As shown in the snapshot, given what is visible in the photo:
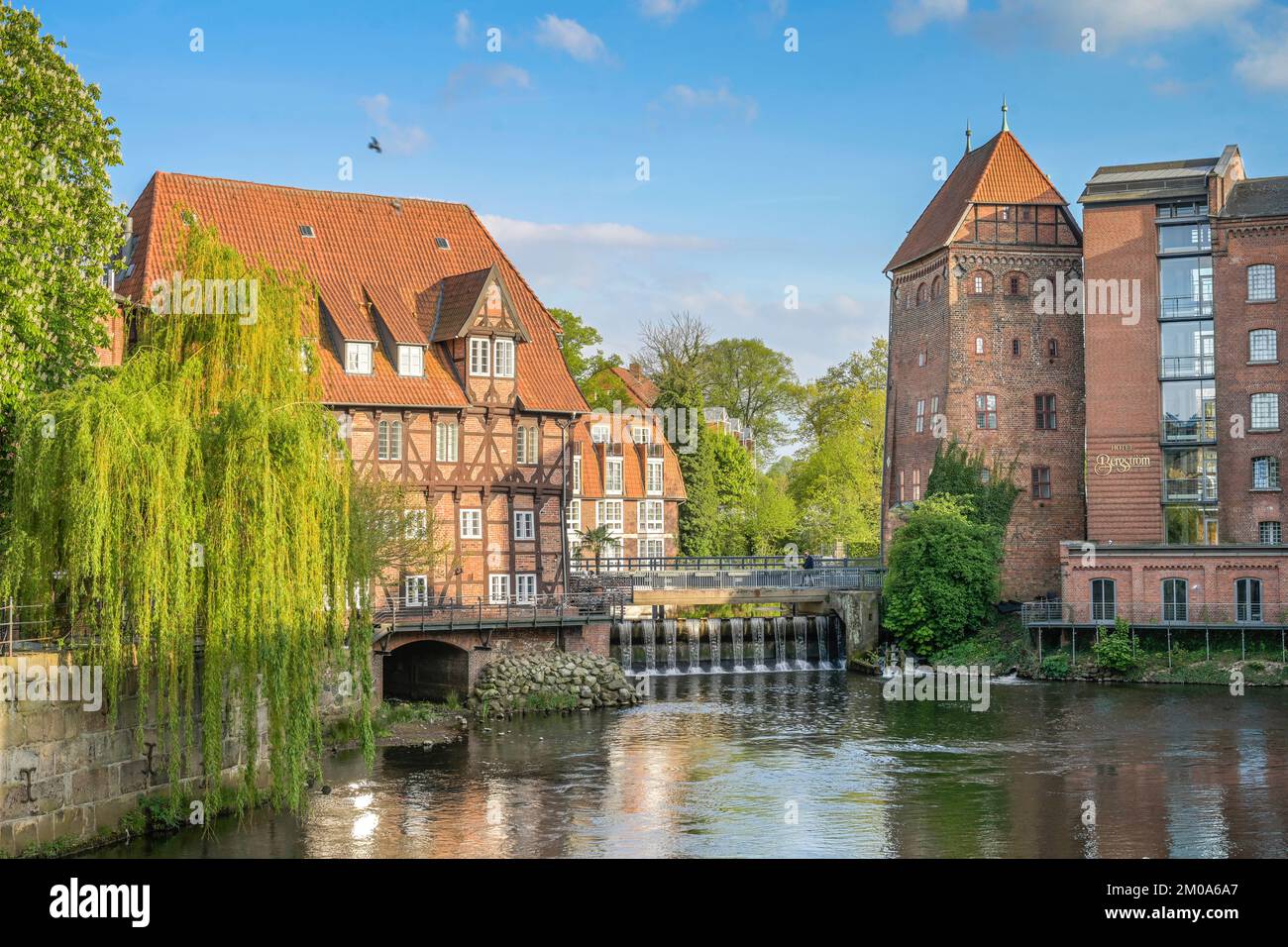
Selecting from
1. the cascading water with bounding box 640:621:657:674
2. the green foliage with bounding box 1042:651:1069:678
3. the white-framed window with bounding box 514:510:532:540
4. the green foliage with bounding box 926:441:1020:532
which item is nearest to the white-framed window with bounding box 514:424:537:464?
the white-framed window with bounding box 514:510:532:540

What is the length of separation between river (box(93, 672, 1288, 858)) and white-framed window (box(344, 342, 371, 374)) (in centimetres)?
1048

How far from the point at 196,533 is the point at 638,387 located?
53718mm

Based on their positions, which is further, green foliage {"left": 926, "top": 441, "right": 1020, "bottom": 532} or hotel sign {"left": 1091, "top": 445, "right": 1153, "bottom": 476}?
green foliage {"left": 926, "top": 441, "right": 1020, "bottom": 532}

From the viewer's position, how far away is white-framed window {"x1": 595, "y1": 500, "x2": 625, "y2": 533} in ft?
207

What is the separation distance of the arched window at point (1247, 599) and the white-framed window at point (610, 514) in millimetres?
26371

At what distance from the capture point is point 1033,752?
104 feet

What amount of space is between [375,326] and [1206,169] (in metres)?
28.1

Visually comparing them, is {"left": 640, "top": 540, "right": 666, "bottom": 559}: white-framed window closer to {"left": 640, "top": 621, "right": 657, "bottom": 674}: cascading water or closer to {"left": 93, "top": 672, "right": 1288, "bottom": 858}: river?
{"left": 640, "top": 621, "right": 657, "bottom": 674}: cascading water

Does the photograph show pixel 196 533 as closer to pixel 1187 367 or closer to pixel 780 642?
pixel 780 642

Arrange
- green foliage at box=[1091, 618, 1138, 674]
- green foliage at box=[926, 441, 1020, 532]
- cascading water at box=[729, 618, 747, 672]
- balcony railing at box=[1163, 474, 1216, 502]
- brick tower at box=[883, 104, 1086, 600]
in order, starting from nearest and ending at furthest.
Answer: green foliage at box=[1091, 618, 1138, 674] < balcony railing at box=[1163, 474, 1216, 502] < cascading water at box=[729, 618, 747, 672] < green foliage at box=[926, 441, 1020, 532] < brick tower at box=[883, 104, 1086, 600]

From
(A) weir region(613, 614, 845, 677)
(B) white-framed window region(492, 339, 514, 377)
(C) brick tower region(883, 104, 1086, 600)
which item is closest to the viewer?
(B) white-framed window region(492, 339, 514, 377)

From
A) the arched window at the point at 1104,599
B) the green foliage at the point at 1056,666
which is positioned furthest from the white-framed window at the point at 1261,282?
the green foliage at the point at 1056,666
